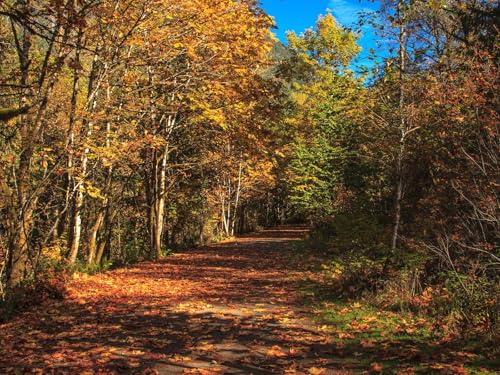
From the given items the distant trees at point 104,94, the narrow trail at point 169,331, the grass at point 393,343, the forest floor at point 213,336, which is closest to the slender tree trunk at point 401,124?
the grass at point 393,343

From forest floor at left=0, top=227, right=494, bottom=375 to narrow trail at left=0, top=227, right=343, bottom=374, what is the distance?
0.05ft

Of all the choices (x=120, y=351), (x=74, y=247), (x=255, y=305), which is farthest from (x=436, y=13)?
(x=120, y=351)

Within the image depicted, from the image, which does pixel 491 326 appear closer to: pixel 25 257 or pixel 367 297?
pixel 367 297

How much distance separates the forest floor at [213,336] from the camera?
18.0 feet

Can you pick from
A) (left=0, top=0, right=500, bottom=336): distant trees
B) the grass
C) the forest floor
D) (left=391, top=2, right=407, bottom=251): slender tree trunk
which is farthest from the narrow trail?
(left=391, top=2, right=407, bottom=251): slender tree trunk

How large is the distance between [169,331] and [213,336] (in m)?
0.79

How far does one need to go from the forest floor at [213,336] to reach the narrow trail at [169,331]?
0.02 metres

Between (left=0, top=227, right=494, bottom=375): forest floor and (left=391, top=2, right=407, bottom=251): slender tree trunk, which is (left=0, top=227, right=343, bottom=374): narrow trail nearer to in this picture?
(left=0, top=227, right=494, bottom=375): forest floor

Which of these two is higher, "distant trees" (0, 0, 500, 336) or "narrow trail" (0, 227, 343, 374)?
"distant trees" (0, 0, 500, 336)

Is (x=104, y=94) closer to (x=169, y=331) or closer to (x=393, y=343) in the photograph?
(x=169, y=331)

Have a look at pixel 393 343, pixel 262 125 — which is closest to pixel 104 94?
pixel 262 125

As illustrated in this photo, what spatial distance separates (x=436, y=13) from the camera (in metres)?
17.6

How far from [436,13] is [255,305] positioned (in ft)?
47.2

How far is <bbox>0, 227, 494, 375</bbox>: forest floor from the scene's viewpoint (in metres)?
5.49
